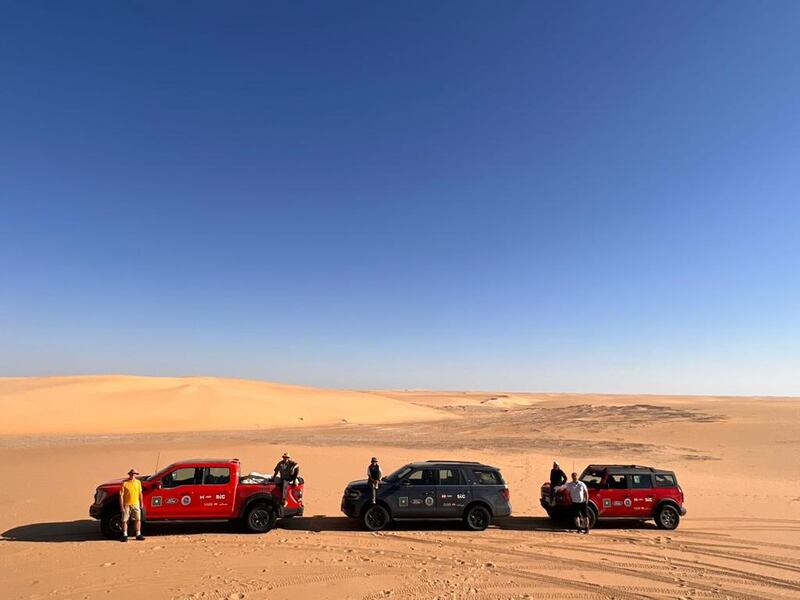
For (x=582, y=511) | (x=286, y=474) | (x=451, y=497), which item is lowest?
(x=582, y=511)

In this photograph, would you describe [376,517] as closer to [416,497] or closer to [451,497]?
[416,497]

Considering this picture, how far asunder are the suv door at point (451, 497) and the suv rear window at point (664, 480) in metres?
5.63

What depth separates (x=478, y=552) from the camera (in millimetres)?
11719

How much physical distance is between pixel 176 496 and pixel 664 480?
13495 mm

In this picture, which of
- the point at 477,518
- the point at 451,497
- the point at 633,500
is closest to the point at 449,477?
the point at 451,497

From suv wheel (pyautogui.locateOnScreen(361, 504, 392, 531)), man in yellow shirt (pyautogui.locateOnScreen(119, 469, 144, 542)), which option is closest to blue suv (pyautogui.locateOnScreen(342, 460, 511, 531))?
suv wheel (pyautogui.locateOnScreen(361, 504, 392, 531))

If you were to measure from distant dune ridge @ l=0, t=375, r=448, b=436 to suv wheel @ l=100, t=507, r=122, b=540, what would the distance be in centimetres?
3241

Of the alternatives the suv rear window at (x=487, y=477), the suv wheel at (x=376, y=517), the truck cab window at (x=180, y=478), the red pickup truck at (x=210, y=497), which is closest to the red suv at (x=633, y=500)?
the suv rear window at (x=487, y=477)

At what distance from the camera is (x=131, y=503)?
40.1ft

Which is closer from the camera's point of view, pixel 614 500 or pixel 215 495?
pixel 215 495

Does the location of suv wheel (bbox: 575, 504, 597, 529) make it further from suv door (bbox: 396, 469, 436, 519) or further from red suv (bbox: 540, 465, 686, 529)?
suv door (bbox: 396, 469, 436, 519)

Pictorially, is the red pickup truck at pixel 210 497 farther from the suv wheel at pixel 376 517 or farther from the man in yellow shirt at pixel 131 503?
the suv wheel at pixel 376 517

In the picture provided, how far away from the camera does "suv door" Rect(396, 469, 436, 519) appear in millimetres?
13938

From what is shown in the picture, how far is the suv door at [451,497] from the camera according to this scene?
14.0m
